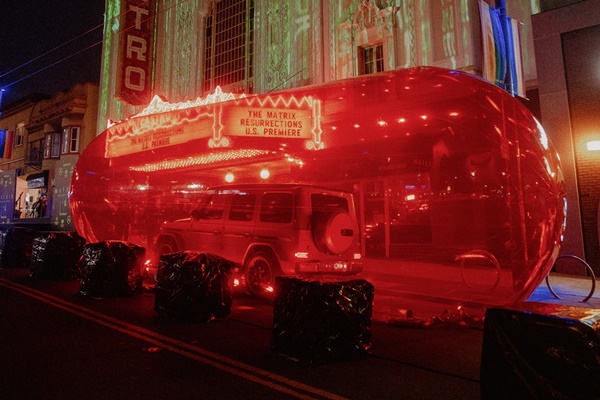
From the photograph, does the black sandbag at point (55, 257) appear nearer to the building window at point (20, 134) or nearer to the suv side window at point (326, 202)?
the suv side window at point (326, 202)

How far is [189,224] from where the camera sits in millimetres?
9570

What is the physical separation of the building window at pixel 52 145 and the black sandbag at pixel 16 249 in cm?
1740

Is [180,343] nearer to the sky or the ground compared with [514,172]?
nearer to the ground

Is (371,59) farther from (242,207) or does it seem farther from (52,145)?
(52,145)

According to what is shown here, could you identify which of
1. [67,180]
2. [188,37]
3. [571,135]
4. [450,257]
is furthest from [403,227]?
[67,180]

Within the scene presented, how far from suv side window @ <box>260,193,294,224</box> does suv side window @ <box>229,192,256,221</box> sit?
31 cm

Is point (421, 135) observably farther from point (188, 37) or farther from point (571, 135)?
point (188, 37)

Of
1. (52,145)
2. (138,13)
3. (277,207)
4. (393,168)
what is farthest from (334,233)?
(52,145)

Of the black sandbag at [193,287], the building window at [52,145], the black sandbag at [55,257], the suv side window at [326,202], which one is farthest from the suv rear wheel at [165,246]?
the building window at [52,145]

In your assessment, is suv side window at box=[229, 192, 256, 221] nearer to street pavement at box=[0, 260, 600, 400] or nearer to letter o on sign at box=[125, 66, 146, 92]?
street pavement at box=[0, 260, 600, 400]

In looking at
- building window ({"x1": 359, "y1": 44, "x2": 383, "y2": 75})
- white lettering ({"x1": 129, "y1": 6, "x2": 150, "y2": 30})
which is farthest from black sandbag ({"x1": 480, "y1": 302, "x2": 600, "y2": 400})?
white lettering ({"x1": 129, "y1": 6, "x2": 150, "y2": 30})

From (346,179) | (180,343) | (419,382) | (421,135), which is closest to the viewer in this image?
(419,382)

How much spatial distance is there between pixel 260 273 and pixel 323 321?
4.01m

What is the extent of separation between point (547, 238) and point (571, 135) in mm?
6709
